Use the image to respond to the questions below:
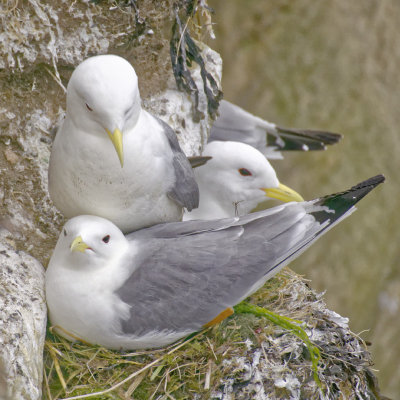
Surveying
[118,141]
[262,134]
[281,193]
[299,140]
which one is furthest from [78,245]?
[299,140]

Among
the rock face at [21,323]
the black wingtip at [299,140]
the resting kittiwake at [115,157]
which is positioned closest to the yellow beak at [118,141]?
the resting kittiwake at [115,157]

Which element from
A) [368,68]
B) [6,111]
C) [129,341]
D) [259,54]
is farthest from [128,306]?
[368,68]

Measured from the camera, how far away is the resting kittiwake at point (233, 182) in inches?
113

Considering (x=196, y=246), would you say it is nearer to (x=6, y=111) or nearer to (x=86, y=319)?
(x=86, y=319)

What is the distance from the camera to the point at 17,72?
2402 mm

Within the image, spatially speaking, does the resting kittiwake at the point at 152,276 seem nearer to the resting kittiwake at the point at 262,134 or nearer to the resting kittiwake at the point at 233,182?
the resting kittiwake at the point at 233,182

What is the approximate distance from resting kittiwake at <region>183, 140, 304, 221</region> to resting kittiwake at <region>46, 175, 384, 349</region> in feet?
1.72

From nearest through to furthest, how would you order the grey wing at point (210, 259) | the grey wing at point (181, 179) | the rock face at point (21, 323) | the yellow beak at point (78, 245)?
the rock face at point (21, 323)
the yellow beak at point (78, 245)
the grey wing at point (210, 259)
the grey wing at point (181, 179)

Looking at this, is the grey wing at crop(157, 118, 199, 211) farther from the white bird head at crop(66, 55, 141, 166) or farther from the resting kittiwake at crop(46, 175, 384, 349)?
the white bird head at crop(66, 55, 141, 166)

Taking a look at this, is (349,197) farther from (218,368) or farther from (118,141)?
(118,141)

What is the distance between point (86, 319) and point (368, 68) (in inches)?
154

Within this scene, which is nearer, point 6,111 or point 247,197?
point 6,111

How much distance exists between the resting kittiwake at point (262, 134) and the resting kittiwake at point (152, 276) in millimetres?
1157

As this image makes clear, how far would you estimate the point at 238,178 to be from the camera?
2908 mm
